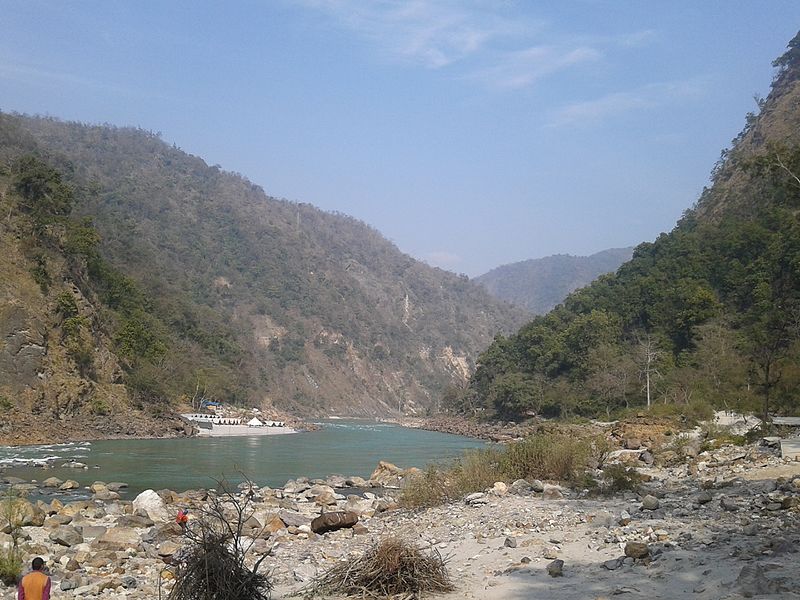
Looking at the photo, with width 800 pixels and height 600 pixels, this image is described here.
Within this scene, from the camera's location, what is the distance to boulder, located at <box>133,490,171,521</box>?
15.2 m

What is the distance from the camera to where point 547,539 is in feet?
29.3

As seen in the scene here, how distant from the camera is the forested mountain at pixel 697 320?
2953cm

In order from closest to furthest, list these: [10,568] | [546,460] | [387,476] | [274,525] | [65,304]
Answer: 1. [10,568]
2. [274,525]
3. [546,460]
4. [387,476]
5. [65,304]

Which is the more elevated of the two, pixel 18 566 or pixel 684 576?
pixel 684 576

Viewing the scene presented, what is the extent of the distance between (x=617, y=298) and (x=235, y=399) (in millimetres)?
41611

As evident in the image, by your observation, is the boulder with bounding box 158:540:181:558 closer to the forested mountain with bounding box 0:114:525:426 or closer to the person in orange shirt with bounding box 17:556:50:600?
the person in orange shirt with bounding box 17:556:50:600

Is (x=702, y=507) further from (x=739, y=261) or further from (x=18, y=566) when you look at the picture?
(x=739, y=261)

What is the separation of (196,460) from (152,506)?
16.0 meters

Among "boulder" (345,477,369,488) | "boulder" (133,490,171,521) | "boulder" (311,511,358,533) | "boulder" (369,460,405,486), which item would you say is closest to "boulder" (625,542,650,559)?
"boulder" (311,511,358,533)

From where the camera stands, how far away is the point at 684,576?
636cm

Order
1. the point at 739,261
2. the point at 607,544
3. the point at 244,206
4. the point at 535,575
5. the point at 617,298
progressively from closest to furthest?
the point at 535,575 < the point at 607,544 < the point at 739,261 < the point at 617,298 < the point at 244,206

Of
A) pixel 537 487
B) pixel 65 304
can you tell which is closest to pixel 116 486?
pixel 537 487

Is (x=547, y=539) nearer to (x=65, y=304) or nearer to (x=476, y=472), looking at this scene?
(x=476, y=472)

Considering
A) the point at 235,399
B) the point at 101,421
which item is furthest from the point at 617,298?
the point at 101,421
